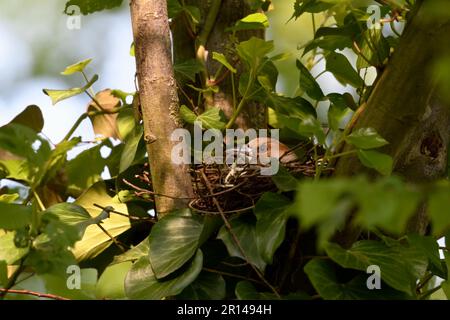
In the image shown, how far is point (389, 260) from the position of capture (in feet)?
3.13

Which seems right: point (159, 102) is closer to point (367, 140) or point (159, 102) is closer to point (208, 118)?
point (208, 118)

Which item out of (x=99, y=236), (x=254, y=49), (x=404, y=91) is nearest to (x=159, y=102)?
(x=254, y=49)

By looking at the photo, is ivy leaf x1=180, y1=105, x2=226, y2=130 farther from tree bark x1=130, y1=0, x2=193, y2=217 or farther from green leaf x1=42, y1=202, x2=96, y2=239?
green leaf x1=42, y1=202, x2=96, y2=239

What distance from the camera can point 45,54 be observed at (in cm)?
213

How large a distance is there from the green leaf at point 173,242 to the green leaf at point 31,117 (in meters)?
0.44

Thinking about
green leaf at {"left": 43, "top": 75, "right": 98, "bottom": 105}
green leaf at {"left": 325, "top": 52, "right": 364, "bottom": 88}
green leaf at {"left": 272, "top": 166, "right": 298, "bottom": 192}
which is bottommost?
green leaf at {"left": 272, "top": 166, "right": 298, "bottom": 192}

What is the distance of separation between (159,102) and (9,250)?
1.02 ft

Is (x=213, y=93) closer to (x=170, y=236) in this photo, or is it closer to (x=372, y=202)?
(x=170, y=236)

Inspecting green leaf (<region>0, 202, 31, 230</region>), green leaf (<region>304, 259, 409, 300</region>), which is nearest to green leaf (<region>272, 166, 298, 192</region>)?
green leaf (<region>304, 259, 409, 300</region>)

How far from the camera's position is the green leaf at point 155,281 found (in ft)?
3.25

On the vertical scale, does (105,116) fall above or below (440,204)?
below

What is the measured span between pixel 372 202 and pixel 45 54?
1824 millimetres

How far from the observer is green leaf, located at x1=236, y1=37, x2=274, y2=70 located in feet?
3.42
